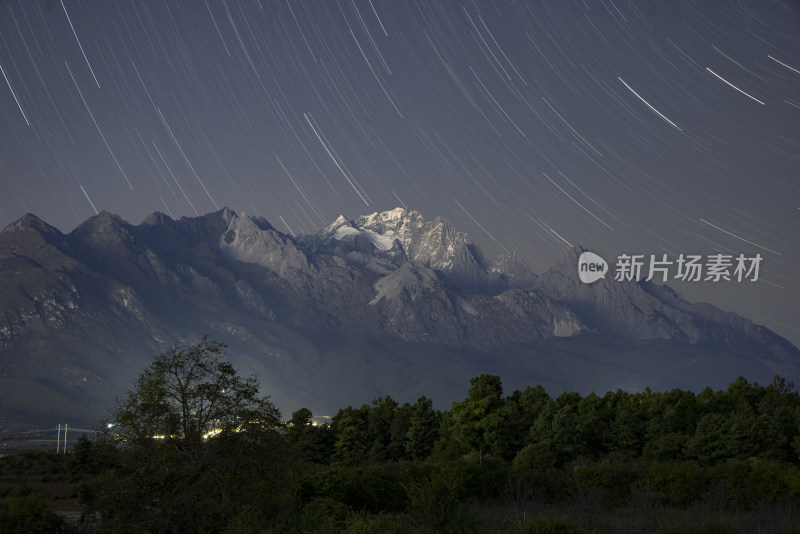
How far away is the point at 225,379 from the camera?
118 ft

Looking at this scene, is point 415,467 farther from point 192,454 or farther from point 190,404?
point 192,454

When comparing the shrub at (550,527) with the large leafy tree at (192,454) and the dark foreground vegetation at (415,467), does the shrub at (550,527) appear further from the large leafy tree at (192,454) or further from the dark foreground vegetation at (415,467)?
the large leafy tree at (192,454)

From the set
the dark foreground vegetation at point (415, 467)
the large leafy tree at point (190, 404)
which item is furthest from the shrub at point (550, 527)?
Result: the large leafy tree at point (190, 404)

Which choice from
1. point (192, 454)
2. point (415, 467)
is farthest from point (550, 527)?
point (415, 467)

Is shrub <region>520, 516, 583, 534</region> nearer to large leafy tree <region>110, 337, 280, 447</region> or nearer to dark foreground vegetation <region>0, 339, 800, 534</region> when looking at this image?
dark foreground vegetation <region>0, 339, 800, 534</region>

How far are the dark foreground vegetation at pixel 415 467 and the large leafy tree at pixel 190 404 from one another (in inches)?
3.2

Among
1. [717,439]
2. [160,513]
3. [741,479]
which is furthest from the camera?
[717,439]

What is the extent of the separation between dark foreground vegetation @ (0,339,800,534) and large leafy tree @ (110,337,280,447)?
0.08 metres

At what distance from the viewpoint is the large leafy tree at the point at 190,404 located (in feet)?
110

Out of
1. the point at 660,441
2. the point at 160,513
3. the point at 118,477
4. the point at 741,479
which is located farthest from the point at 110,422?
the point at 660,441

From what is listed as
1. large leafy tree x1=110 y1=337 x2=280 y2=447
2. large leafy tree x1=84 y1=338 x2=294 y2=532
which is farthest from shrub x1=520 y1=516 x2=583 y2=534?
large leafy tree x1=110 y1=337 x2=280 y2=447

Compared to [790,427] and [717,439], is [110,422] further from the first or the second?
[790,427]

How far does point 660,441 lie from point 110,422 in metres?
53.1

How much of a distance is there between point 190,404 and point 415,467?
19836 millimetres
